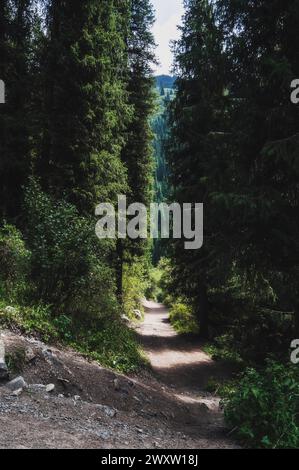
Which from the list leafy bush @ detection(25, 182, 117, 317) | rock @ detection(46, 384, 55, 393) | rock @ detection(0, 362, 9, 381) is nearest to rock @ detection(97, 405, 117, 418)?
rock @ detection(46, 384, 55, 393)

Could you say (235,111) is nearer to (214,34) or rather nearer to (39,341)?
(214,34)

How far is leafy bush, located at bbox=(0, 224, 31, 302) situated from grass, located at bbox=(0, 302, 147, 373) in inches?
28.6

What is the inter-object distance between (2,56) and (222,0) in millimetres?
9912

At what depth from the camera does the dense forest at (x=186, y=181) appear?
8367mm

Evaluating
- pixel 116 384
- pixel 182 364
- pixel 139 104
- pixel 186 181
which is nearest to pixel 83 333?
pixel 116 384

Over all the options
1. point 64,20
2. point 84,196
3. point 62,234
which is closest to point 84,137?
point 84,196

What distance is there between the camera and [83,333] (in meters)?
10.7

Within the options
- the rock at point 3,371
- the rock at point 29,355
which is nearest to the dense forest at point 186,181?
the rock at point 29,355

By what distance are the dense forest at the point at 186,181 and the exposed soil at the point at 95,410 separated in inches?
32.5

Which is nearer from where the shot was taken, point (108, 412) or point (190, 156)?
point (108, 412)

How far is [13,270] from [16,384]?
4.87 m

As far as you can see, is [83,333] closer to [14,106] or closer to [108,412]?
[108,412]

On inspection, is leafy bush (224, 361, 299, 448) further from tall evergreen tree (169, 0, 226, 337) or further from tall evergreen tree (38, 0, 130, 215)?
tall evergreen tree (38, 0, 130, 215)

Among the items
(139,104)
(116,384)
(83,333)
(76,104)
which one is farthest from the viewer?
(139,104)
